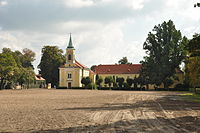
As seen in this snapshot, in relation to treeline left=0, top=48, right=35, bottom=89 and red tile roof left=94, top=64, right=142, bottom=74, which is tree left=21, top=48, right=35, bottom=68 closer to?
treeline left=0, top=48, right=35, bottom=89

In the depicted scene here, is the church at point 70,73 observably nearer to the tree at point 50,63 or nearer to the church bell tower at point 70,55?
the church bell tower at point 70,55

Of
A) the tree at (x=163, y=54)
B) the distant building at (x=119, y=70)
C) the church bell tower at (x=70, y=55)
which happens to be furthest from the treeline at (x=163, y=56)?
the church bell tower at (x=70, y=55)

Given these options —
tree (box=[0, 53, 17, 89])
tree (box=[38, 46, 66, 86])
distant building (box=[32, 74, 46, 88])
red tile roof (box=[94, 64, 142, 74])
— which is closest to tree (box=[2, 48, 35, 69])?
distant building (box=[32, 74, 46, 88])

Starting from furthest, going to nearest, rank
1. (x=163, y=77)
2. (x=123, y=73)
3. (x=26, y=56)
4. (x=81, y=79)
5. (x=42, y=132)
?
(x=26, y=56), (x=123, y=73), (x=81, y=79), (x=163, y=77), (x=42, y=132)

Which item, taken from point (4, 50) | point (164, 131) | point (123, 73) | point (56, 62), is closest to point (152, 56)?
point (123, 73)

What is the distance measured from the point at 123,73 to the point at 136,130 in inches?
3213

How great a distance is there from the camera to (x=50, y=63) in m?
85.3

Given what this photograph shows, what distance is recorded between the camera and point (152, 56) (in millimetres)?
66500

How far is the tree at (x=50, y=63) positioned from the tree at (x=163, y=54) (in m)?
31.7

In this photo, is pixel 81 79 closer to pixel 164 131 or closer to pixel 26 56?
pixel 26 56

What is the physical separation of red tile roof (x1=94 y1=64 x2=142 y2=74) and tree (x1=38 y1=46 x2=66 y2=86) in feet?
49.9

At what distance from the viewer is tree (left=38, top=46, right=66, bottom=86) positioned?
85.4 metres

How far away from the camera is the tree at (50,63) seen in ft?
280

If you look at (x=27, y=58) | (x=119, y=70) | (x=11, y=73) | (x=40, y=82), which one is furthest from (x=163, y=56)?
(x=27, y=58)
